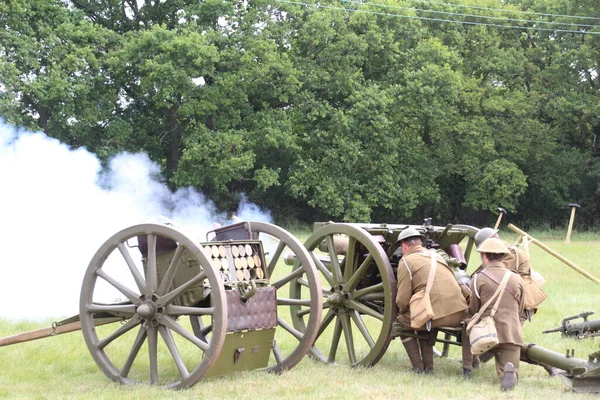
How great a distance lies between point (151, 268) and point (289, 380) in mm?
1693

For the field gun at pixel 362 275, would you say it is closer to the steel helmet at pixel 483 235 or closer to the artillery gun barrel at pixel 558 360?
the steel helmet at pixel 483 235

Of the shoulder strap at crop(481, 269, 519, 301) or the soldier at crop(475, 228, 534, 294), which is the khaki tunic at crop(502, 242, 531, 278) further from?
the shoulder strap at crop(481, 269, 519, 301)

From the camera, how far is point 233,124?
32.5m

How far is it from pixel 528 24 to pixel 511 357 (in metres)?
34.4

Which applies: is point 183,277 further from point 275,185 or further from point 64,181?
point 275,185

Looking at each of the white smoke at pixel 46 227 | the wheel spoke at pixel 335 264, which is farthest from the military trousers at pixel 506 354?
the white smoke at pixel 46 227

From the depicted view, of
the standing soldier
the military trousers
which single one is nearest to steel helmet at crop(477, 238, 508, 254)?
the standing soldier

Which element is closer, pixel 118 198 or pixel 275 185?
pixel 118 198

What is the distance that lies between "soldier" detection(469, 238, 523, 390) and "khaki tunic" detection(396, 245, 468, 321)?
19 cm

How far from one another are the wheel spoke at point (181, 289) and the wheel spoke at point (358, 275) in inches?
80.0

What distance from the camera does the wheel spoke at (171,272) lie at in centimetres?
700

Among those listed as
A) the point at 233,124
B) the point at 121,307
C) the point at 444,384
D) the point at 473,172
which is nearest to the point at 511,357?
the point at 444,384

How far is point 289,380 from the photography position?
7.67 m

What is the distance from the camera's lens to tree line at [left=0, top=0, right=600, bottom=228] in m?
30.2
